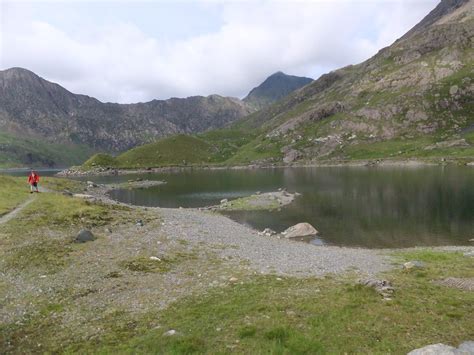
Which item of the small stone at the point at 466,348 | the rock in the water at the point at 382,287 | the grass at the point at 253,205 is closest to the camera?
the small stone at the point at 466,348

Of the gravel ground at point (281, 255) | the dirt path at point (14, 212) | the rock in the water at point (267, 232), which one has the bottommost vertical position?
the rock in the water at point (267, 232)

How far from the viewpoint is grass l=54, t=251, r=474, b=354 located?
1566 cm

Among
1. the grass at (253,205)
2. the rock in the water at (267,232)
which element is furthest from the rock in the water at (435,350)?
the grass at (253,205)

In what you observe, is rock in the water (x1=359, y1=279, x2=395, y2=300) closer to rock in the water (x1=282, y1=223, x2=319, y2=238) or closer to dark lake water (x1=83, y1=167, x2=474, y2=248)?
dark lake water (x1=83, y1=167, x2=474, y2=248)

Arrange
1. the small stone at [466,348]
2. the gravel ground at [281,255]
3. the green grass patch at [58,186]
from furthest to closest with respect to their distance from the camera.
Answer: the green grass patch at [58,186], the gravel ground at [281,255], the small stone at [466,348]

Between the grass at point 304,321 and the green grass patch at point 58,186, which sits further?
the green grass patch at point 58,186

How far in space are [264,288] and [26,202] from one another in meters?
45.8

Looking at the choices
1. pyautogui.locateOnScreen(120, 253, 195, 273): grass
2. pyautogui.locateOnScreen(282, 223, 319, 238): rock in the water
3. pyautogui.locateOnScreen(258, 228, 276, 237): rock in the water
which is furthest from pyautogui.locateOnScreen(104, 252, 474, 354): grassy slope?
pyautogui.locateOnScreen(258, 228, 276, 237): rock in the water

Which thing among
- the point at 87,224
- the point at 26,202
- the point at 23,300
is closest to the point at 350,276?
the point at 23,300

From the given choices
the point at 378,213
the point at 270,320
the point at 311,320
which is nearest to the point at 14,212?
the point at 270,320

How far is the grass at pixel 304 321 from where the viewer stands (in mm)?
15664

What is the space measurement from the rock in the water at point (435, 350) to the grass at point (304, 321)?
104 cm

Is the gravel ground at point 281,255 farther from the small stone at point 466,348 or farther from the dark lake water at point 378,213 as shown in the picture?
the small stone at point 466,348

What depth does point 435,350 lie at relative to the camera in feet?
45.1
